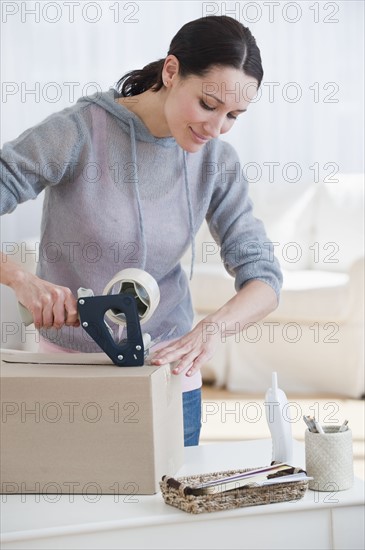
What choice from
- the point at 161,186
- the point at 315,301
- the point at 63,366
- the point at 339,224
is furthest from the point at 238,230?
the point at 339,224

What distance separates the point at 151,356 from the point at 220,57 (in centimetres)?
52

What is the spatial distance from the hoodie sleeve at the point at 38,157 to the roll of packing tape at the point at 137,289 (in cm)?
31

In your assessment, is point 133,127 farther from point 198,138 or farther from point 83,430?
point 83,430

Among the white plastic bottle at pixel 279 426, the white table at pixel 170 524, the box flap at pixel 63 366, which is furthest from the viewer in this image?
the white plastic bottle at pixel 279 426

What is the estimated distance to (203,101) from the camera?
5.28ft

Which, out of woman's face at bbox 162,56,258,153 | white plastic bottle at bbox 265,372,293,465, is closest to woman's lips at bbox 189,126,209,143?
woman's face at bbox 162,56,258,153

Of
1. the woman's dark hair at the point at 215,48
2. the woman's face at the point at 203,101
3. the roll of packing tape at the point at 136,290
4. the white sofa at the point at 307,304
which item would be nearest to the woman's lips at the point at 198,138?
the woman's face at the point at 203,101

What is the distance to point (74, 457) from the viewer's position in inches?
54.7

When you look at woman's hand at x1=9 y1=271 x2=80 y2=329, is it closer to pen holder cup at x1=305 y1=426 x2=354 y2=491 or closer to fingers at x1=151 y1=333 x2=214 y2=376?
fingers at x1=151 y1=333 x2=214 y2=376

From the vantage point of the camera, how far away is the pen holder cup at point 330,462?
1.42m

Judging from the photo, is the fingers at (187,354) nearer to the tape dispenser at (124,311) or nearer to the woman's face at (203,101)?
the tape dispenser at (124,311)

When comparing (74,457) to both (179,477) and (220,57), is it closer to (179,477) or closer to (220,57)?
(179,477)

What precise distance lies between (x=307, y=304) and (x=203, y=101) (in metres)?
2.37

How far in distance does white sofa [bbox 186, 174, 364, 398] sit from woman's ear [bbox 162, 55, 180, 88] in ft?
7.22
